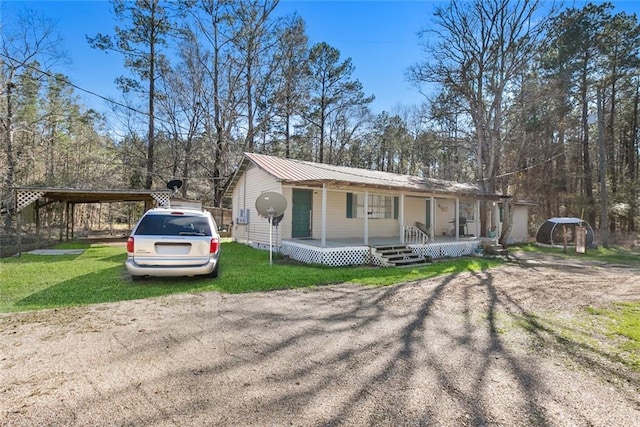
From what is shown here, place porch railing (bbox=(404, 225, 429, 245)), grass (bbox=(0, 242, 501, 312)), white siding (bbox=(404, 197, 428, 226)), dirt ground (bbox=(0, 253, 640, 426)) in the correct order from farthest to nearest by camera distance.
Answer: white siding (bbox=(404, 197, 428, 226)) → porch railing (bbox=(404, 225, 429, 245)) → grass (bbox=(0, 242, 501, 312)) → dirt ground (bbox=(0, 253, 640, 426))

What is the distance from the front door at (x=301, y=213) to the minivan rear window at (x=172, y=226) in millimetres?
5397

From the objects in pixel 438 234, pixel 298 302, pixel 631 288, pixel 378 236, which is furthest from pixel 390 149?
pixel 298 302

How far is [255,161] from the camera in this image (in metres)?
12.3

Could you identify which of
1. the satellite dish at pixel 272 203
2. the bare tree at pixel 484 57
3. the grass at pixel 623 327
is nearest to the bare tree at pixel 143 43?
the satellite dish at pixel 272 203

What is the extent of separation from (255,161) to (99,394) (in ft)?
34.1

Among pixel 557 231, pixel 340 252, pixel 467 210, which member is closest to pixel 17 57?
pixel 340 252

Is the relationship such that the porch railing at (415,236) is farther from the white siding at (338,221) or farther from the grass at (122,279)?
the grass at (122,279)

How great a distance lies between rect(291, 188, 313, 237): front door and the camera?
11.7 metres

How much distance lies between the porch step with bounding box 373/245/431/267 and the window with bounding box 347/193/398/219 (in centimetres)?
272

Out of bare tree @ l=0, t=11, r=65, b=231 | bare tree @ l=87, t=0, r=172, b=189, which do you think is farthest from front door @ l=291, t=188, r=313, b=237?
bare tree @ l=0, t=11, r=65, b=231

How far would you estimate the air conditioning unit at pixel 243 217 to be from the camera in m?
13.8

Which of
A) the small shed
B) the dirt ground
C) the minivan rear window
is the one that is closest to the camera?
the dirt ground

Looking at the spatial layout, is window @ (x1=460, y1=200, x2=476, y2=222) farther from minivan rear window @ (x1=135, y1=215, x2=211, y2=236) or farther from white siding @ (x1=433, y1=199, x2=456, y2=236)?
minivan rear window @ (x1=135, y1=215, x2=211, y2=236)

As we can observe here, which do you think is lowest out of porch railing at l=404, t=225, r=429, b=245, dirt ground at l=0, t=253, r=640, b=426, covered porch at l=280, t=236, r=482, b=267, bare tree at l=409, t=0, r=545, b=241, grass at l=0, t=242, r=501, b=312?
dirt ground at l=0, t=253, r=640, b=426
